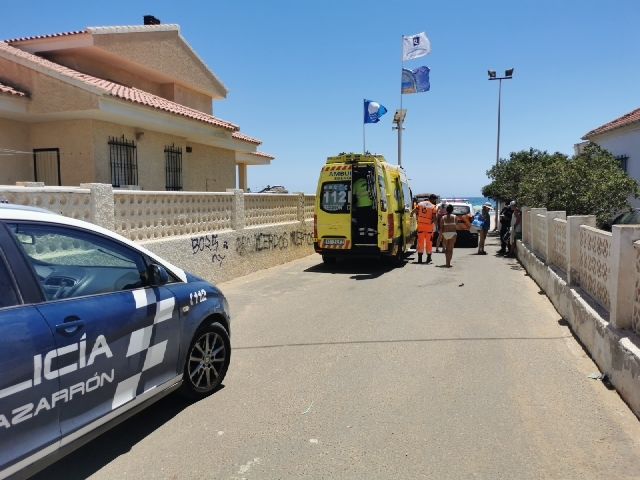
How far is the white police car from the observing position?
2.57 meters

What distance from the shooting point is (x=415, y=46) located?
2423 centimetres

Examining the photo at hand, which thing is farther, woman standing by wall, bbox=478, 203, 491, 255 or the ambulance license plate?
woman standing by wall, bbox=478, 203, 491, 255

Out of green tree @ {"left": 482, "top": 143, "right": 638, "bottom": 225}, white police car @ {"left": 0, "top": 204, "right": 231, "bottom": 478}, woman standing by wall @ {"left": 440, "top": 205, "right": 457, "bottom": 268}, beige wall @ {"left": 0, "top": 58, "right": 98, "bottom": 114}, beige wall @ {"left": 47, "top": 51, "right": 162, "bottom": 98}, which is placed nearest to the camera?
white police car @ {"left": 0, "top": 204, "right": 231, "bottom": 478}

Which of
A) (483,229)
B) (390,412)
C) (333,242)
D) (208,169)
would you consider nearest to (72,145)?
(208,169)

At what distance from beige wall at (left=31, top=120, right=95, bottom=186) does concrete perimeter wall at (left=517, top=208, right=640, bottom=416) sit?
31.6 ft

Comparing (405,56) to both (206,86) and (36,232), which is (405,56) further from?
(36,232)

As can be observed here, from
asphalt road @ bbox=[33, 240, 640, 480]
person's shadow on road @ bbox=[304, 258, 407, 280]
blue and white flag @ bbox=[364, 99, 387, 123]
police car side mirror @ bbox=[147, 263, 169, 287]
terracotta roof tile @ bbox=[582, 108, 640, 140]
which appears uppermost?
blue and white flag @ bbox=[364, 99, 387, 123]

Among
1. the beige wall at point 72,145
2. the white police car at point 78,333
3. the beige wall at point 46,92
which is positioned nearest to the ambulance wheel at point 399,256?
the beige wall at point 72,145

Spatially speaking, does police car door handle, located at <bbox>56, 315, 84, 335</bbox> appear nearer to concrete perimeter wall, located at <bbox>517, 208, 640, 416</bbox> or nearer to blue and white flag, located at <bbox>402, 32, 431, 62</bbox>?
concrete perimeter wall, located at <bbox>517, 208, 640, 416</bbox>

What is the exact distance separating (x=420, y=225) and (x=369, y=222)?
211cm

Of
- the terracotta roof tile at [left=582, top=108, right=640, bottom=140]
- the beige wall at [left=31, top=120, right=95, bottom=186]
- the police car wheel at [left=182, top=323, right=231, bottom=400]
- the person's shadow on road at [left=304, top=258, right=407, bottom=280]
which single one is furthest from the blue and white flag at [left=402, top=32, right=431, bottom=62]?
the police car wheel at [left=182, top=323, right=231, bottom=400]

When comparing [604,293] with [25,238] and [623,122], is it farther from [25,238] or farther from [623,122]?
[623,122]

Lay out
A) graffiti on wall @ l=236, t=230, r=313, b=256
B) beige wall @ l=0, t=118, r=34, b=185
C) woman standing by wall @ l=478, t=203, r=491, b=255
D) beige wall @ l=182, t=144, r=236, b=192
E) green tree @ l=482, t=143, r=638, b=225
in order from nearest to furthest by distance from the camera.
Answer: beige wall @ l=0, t=118, r=34, b=185 → graffiti on wall @ l=236, t=230, r=313, b=256 → green tree @ l=482, t=143, r=638, b=225 → beige wall @ l=182, t=144, r=236, b=192 → woman standing by wall @ l=478, t=203, r=491, b=255

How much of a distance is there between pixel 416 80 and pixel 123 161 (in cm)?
1672
